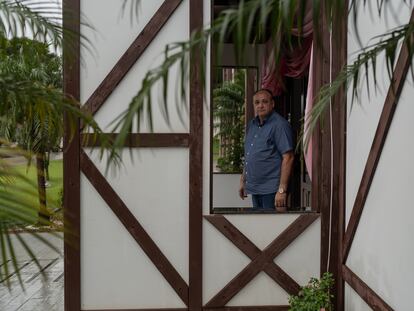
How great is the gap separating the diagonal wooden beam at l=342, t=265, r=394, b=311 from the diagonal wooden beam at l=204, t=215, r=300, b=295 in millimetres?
423

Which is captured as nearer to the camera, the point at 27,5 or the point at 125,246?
the point at 27,5

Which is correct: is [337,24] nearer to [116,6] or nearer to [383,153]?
[383,153]

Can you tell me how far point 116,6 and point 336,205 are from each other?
216 cm

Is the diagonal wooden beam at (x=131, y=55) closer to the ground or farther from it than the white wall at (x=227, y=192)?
farther from it

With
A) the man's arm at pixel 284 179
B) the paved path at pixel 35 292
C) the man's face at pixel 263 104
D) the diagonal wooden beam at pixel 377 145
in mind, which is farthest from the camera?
the paved path at pixel 35 292

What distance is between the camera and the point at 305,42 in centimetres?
526

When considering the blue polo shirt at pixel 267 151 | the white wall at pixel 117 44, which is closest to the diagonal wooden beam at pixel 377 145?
the blue polo shirt at pixel 267 151

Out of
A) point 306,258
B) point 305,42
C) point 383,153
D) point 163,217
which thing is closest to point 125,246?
point 163,217

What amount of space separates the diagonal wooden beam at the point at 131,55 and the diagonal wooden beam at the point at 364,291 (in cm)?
209

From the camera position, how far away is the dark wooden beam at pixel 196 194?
3.63 meters

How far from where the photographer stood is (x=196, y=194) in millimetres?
3680

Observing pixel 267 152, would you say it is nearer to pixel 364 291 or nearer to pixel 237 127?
pixel 364 291

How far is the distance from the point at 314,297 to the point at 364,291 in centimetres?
39

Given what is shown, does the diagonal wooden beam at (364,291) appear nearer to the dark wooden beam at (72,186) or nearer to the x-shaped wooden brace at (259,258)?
the x-shaped wooden brace at (259,258)
